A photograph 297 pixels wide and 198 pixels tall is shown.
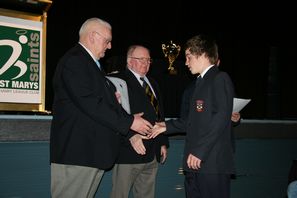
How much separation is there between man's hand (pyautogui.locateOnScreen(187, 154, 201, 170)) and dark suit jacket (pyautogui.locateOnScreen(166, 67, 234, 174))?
20 millimetres

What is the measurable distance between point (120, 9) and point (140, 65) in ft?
7.19

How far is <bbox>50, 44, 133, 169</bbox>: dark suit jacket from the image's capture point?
1.59 m

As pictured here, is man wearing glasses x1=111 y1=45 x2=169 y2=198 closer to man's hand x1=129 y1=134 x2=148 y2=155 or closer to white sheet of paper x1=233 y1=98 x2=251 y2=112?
man's hand x1=129 y1=134 x2=148 y2=155

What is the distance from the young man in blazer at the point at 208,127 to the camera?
1.70m

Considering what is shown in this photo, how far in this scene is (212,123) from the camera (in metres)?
1.69

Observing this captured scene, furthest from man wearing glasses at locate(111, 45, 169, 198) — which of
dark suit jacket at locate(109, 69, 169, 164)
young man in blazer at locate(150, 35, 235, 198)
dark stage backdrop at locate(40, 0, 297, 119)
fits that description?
dark stage backdrop at locate(40, 0, 297, 119)

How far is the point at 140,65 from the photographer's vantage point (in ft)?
7.34

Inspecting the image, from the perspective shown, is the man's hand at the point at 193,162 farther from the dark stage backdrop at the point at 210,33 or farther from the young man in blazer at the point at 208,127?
the dark stage backdrop at the point at 210,33

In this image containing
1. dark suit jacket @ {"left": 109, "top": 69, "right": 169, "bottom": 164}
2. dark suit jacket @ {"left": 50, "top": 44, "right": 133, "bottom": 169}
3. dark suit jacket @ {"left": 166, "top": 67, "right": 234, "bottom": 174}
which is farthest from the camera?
dark suit jacket @ {"left": 109, "top": 69, "right": 169, "bottom": 164}

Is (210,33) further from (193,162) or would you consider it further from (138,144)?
(193,162)

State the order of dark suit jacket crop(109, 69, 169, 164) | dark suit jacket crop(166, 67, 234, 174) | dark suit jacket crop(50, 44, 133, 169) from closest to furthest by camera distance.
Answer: dark suit jacket crop(50, 44, 133, 169)
dark suit jacket crop(166, 67, 234, 174)
dark suit jacket crop(109, 69, 169, 164)

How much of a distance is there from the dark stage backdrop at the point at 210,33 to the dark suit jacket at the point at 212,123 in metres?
1.17

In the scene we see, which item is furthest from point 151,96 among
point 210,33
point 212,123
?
point 210,33

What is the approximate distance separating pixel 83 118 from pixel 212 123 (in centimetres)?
59
